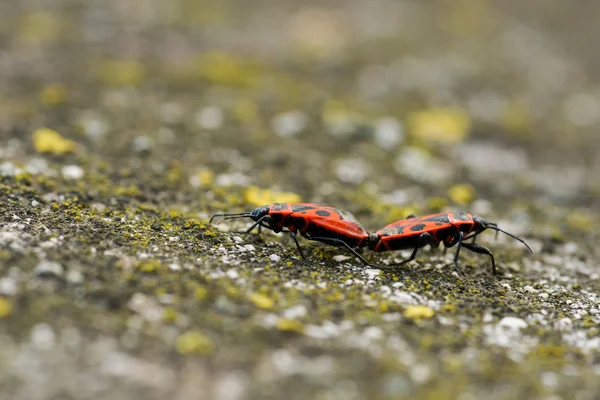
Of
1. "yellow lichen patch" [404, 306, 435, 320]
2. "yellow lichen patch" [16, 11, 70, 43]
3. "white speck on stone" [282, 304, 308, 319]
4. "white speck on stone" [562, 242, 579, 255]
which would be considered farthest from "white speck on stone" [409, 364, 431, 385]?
"yellow lichen patch" [16, 11, 70, 43]

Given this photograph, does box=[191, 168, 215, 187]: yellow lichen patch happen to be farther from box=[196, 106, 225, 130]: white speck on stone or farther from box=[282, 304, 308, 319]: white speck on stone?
box=[282, 304, 308, 319]: white speck on stone

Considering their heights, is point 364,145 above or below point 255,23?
below

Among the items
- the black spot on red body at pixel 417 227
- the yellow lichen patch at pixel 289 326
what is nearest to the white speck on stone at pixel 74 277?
the yellow lichen patch at pixel 289 326

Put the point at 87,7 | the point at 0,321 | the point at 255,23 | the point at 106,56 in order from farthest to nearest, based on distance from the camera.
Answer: the point at 255,23 < the point at 87,7 < the point at 106,56 < the point at 0,321

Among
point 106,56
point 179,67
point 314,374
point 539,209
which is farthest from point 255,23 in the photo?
point 314,374

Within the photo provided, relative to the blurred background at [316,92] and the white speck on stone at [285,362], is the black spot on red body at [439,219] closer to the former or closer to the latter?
the blurred background at [316,92]

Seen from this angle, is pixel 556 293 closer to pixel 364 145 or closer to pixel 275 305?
pixel 275 305

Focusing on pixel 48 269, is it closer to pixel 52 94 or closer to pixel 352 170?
pixel 352 170
